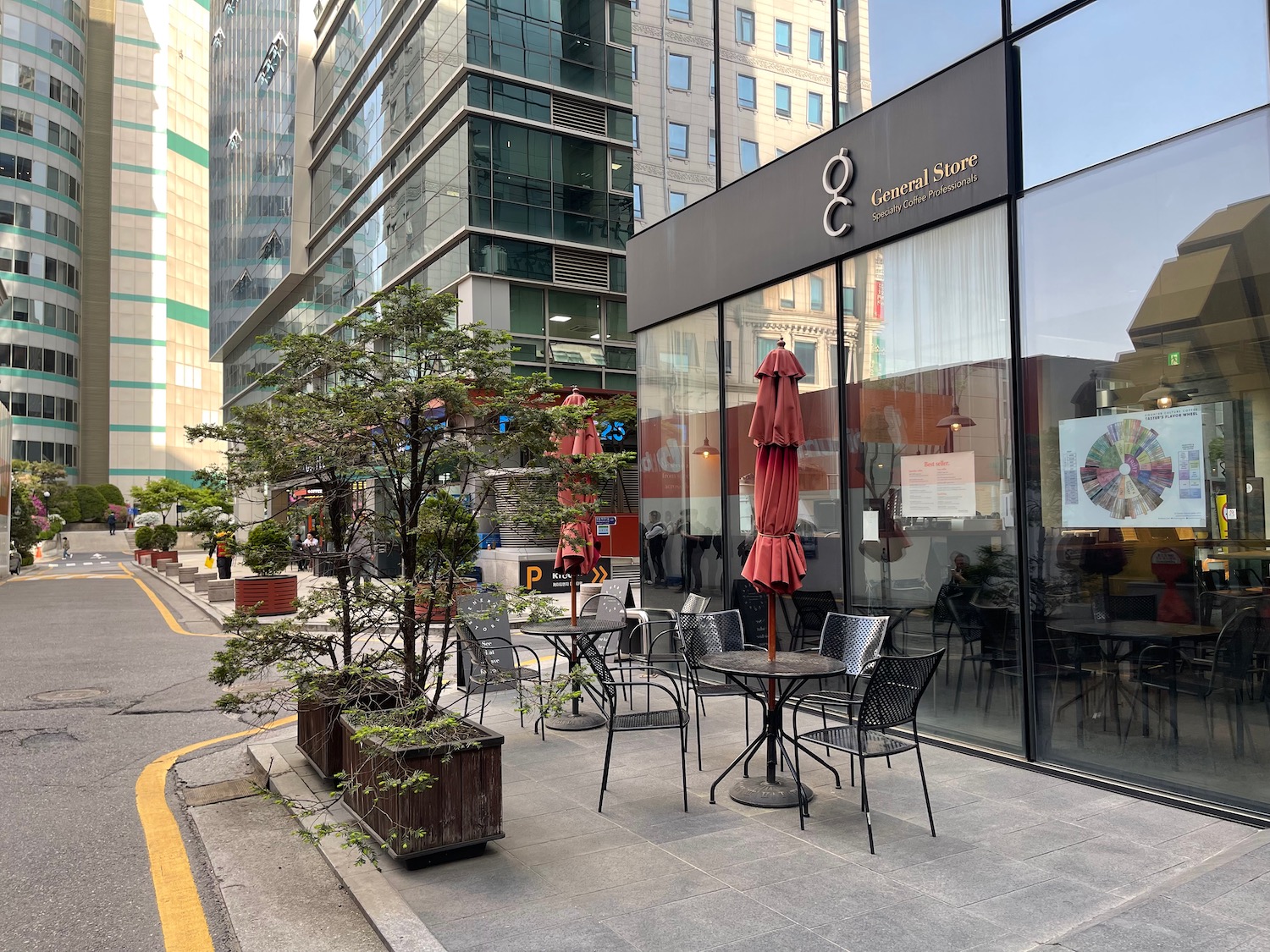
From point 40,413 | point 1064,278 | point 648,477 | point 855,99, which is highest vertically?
point 40,413

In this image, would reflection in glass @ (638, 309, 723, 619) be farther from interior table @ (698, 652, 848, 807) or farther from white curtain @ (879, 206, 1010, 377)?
interior table @ (698, 652, 848, 807)

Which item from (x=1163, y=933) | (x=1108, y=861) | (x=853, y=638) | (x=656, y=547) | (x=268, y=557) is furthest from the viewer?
(x=656, y=547)

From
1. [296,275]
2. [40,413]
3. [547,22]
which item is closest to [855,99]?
[547,22]

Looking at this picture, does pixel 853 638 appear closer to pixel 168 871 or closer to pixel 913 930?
pixel 913 930

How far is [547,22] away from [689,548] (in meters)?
24.3

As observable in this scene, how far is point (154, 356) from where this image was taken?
84.9 meters

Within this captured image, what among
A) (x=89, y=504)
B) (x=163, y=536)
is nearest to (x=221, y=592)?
(x=163, y=536)

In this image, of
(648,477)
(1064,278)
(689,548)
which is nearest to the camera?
(1064,278)

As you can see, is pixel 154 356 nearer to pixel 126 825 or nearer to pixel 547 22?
pixel 547 22

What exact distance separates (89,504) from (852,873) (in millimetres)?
77018

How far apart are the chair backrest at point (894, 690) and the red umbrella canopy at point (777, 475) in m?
1.04

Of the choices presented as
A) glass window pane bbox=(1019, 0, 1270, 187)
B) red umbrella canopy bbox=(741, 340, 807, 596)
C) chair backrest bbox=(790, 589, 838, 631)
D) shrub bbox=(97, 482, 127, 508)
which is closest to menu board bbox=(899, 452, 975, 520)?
chair backrest bbox=(790, 589, 838, 631)

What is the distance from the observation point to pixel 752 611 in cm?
979

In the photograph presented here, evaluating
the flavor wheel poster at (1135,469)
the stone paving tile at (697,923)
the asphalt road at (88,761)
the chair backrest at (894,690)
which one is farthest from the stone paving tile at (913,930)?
the flavor wheel poster at (1135,469)
